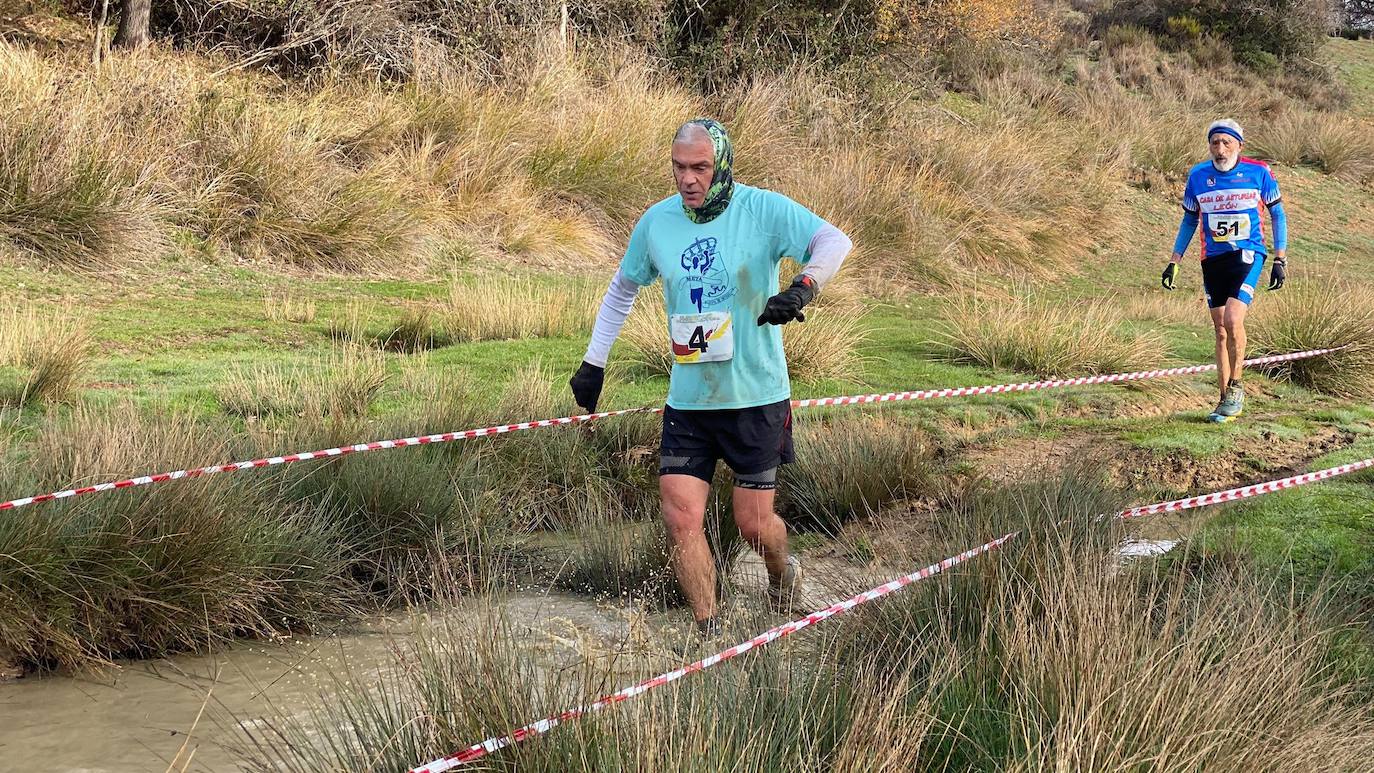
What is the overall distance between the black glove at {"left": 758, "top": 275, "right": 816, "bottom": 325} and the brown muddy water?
0.91m

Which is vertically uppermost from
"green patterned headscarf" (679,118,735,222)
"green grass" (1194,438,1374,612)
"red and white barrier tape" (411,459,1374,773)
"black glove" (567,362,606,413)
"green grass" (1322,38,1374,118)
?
"green grass" (1322,38,1374,118)

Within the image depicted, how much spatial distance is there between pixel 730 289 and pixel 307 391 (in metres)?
3.32

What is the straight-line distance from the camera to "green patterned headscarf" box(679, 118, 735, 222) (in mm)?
5020

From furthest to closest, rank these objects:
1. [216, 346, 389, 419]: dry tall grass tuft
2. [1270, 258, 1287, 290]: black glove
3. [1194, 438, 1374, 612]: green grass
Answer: [1270, 258, 1287, 290]: black glove < [216, 346, 389, 419]: dry tall grass tuft < [1194, 438, 1374, 612]: green grass

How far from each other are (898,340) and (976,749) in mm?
8845

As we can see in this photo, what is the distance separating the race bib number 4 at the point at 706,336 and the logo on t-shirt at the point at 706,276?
6cm

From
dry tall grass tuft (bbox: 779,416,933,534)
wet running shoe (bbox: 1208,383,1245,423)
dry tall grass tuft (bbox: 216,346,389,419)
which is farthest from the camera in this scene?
wet running shoe (bbox: 1208,383,1245,423)

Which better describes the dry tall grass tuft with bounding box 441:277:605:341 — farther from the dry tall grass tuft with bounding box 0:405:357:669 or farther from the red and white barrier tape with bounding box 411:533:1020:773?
the red and white barrier tape with bounding box 411:533:1020:773

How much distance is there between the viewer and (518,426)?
20.1 feet

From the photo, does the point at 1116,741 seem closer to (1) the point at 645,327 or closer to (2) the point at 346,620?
(2) the point at 346,620

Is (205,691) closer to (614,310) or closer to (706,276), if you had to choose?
(614,310)

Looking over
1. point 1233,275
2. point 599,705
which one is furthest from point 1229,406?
point 599,705

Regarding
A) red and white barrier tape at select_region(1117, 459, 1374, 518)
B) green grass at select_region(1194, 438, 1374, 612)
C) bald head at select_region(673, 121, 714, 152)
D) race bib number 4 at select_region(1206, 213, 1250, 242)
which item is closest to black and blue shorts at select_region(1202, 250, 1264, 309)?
race bib number 4 at select_region(1206, 213, 1250, 242)

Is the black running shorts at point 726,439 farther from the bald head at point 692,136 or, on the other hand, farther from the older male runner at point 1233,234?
the older male runner at point 1233,234
